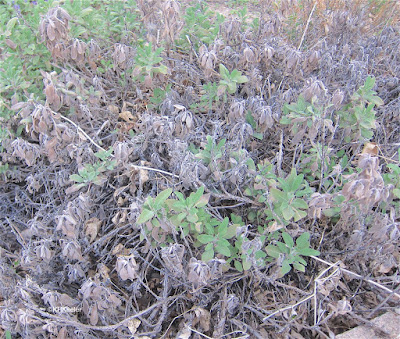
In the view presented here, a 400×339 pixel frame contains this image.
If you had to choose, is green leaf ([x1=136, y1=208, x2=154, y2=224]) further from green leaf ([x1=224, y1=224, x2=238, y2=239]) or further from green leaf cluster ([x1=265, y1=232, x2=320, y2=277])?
green leaf cluster ([x1=265, y1=232, x2=320, y2=277])

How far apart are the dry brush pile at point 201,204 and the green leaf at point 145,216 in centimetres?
4

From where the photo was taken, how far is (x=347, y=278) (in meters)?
2.12

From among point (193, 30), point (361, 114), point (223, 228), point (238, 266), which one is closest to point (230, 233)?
point (223, 228)

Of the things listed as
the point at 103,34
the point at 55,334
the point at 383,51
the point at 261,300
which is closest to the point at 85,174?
the point at 55,334

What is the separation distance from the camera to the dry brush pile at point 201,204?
73.8 inches

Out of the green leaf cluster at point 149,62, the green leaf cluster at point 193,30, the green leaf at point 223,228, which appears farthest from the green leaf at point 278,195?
the green leaf cluster at point 193,30

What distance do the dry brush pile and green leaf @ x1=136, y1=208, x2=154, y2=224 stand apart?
36 millimetres

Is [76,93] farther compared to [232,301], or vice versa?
[76,93]

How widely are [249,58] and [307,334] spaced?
72.7 inches

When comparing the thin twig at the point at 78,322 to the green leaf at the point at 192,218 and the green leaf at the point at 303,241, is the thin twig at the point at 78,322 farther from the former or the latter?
the green leaf at the point at 303,241

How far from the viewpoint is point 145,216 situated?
174 centimetres

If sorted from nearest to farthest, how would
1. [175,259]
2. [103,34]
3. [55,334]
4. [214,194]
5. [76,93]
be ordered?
[175,259] → [55,334] → [214,194] → [76,93] → [103,34]

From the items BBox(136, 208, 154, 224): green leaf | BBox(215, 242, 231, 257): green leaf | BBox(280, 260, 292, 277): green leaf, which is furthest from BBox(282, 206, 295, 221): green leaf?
BBox(136, 208, 154, 224): green leaf

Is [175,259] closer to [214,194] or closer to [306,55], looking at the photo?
[214,194]
